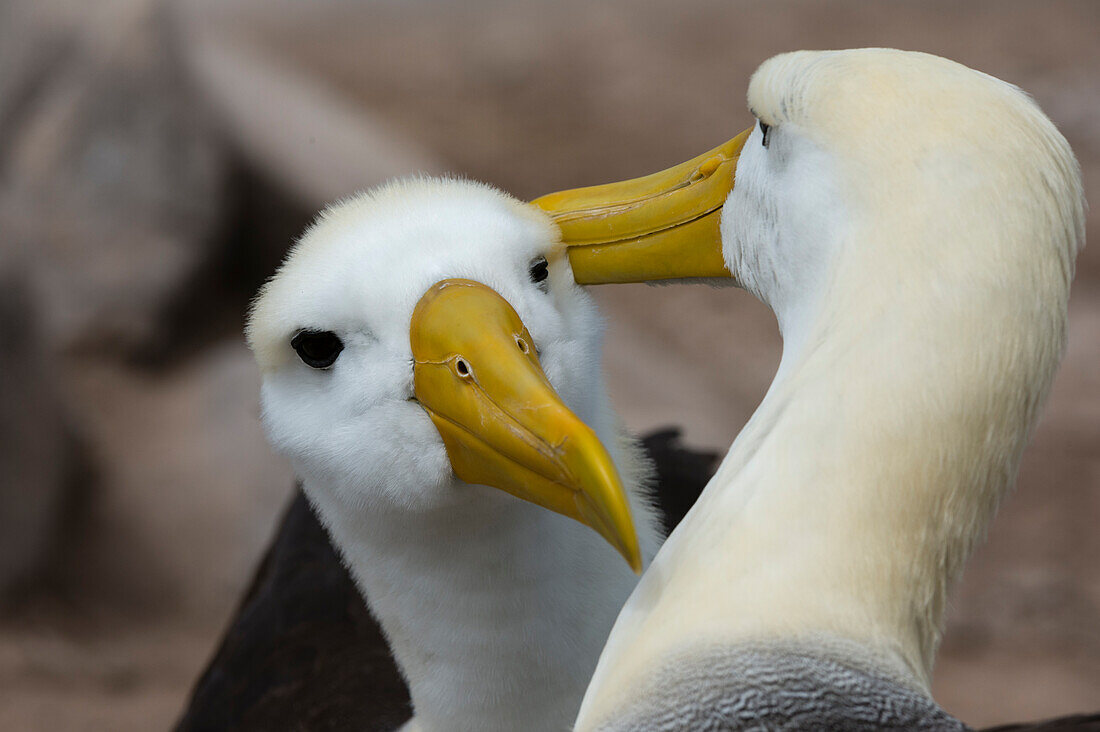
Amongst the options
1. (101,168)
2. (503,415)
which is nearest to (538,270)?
(503,415)

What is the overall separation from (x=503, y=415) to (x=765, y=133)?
61cm

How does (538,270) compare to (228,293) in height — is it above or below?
below

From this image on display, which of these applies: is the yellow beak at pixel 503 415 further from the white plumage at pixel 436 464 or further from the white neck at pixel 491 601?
the white neck at pixel 491 601

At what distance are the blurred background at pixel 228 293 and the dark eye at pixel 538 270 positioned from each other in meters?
2.95

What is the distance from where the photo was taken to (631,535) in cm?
144

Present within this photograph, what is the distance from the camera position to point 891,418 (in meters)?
1.44

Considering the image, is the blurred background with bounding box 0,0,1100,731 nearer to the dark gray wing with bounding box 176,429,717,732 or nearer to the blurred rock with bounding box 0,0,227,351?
the blurred rock with bounding box 0,0,227,351

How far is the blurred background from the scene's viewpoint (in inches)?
191

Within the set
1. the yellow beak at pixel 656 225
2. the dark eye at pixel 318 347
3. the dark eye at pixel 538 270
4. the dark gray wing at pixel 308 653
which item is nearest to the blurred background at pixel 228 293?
the dark gray wing at pixel 308 653

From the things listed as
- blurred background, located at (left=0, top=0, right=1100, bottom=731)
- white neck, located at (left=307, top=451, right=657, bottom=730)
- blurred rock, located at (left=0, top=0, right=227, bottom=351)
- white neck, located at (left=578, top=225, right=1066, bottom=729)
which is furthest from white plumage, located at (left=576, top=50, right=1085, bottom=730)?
blurred rock, located at (left=0, top=0, right=227, bottom=351)

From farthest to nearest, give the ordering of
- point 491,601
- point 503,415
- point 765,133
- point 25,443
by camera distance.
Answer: point 25,443 → point 491,601 → point 765,133 → point 503,415

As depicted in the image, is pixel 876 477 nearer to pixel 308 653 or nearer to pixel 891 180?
pixel 891 180

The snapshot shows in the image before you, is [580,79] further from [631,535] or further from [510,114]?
[631,535]

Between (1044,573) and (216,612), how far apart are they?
10.9ft
